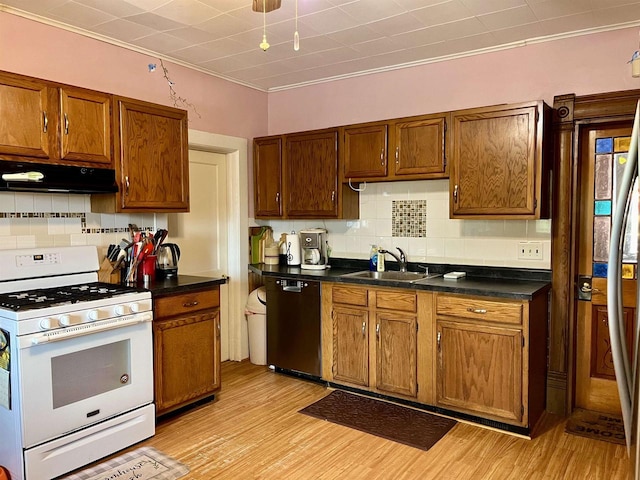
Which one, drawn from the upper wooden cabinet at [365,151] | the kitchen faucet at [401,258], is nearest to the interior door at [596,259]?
the kitchen faucet at [401,258]

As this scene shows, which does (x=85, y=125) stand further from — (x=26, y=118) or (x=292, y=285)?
(x=292, y=285)

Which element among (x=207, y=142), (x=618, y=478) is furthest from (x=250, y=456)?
(x=207, y=142)

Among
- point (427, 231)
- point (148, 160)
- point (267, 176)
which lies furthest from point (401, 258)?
point (148, 160)

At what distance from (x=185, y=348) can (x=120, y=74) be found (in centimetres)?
197

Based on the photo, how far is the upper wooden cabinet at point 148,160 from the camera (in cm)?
314

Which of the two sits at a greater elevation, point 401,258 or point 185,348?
point 401,258

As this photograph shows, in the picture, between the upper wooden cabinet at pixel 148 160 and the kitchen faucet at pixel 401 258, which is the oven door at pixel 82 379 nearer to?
the upper wooden cabinet at pixel 148 160

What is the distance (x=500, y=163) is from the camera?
3148 millimetres

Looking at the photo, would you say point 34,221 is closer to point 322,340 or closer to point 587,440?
point 322,340

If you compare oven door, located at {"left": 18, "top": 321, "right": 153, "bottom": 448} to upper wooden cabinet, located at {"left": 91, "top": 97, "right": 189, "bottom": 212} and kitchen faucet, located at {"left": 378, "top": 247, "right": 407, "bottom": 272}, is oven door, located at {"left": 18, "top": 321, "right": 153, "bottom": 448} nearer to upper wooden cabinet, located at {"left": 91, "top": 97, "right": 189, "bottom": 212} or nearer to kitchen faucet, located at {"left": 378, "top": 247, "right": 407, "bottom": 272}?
upper wooden cabinet, located at {"left": 91, "top": 97, "right": 189, "bottom": 212}

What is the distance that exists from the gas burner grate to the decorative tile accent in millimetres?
2058

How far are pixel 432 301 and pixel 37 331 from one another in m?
2.28

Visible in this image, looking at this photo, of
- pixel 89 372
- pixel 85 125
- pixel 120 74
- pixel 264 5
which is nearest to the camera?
pixel 264 5

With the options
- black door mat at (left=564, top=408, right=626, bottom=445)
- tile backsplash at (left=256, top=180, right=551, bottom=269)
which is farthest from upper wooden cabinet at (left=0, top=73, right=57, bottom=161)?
black door mat at (left=564, top=408, right=626, bottom=445)
